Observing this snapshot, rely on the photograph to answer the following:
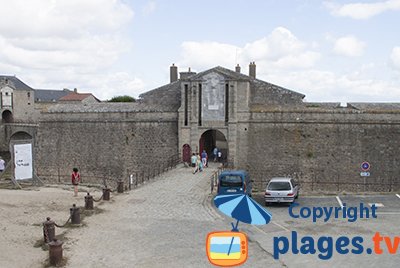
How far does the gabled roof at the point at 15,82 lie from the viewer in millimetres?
60781

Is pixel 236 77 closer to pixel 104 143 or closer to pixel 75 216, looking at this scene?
pixel 104 143

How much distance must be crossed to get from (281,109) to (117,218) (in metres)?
18.5

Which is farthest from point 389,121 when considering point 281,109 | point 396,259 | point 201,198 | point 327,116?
point 396,259

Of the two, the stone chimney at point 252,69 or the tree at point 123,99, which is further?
the tree at point 123,99

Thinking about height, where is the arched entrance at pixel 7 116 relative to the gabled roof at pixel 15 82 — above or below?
below

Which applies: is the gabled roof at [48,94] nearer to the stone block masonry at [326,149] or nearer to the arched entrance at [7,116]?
the arched entrance at [7,116]

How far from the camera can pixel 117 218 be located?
651 inches

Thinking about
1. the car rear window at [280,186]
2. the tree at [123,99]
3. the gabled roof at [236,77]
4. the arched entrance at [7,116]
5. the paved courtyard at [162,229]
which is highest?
the tree at [123,99]

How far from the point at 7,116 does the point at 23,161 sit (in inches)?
1625

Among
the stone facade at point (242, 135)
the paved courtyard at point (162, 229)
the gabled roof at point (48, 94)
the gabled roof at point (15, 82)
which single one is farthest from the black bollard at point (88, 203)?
the gabled roof at point (48, 94)

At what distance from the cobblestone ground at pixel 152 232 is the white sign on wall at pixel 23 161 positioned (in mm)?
5000

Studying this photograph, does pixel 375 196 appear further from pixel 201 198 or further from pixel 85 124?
pixel 85 124

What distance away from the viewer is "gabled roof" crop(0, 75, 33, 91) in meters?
60.8

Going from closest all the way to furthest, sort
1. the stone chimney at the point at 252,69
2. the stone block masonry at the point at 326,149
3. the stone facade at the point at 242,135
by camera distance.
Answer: the stone block masonry at the point at 326,149, the stone facade at the point at 242,135, the stone chimney at the point at 252,69
